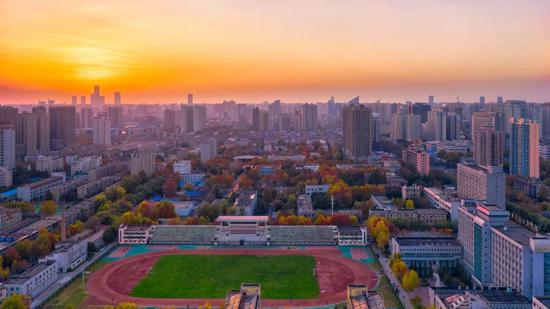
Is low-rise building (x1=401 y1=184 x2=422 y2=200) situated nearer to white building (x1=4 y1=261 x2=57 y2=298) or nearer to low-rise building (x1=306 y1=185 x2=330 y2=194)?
low-rise building (x1=306 y1=185 x2=330 y2=194)

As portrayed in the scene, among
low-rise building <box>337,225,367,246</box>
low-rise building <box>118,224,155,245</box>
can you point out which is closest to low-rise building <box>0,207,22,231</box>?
low-rise building <box>118,224,155,245</box>

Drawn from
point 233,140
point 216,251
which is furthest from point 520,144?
point 233,140

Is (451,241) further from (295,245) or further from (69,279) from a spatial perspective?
(69,279)

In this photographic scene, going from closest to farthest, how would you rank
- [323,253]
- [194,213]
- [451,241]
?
[451,241] < [323,253] < [194,213]

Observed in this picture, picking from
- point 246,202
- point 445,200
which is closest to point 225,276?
point 246,202

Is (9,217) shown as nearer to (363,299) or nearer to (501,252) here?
(363,299)
